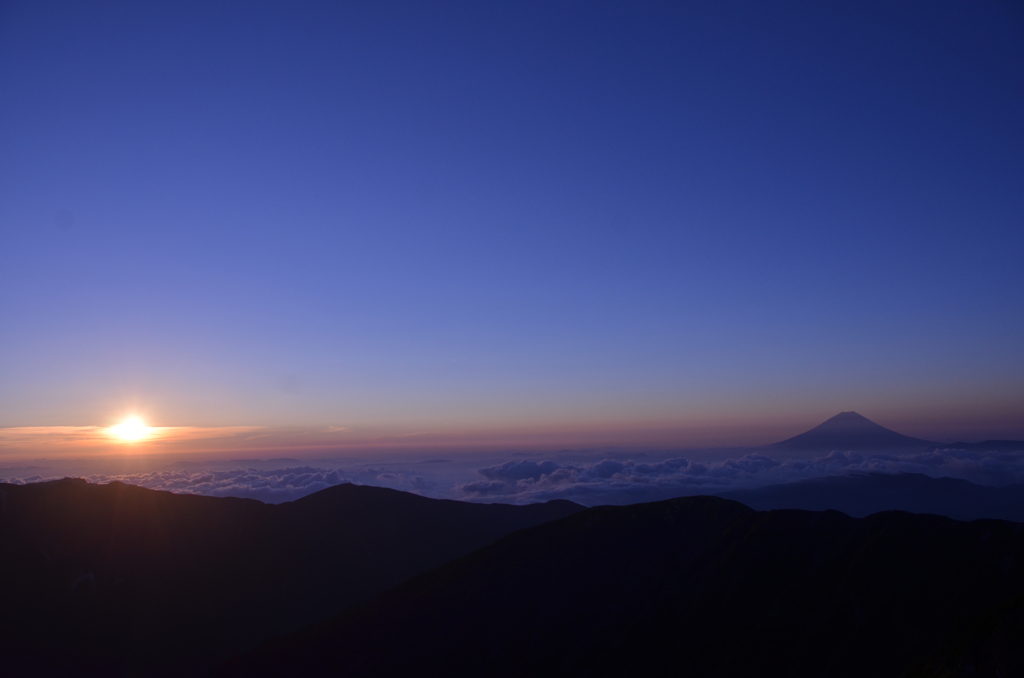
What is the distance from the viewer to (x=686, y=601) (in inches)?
2813

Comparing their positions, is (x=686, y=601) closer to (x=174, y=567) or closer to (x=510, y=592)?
(x=510, y=592)

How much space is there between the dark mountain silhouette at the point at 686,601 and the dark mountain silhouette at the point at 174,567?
43.8 meters

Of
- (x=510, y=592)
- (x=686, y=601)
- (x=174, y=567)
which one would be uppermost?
(x=686, y=601)

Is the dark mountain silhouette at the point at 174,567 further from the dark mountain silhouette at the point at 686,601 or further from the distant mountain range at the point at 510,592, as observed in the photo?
the dark mountain silhouette at the point at 686,601

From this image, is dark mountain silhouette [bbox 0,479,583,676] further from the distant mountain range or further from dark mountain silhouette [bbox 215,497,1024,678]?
dark mountain silhouette [bbox 215,497,1024,678]

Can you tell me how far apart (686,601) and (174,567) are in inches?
4588

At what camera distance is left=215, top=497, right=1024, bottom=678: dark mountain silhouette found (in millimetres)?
58250

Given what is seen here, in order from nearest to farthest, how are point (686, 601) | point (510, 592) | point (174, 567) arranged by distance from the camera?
point (686, 601)
point (510, 592)
point (174, 567)

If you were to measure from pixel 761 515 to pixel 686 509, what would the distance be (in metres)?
12.4

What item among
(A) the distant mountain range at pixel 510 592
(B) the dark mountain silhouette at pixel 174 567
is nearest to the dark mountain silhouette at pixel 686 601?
(A) the distant mountain range at pixel 510 592

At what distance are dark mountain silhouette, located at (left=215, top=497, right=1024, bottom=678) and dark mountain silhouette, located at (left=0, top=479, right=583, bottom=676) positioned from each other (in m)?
43.8

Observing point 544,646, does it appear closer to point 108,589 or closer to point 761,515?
point 761,515

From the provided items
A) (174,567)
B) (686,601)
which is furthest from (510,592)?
(174,567)

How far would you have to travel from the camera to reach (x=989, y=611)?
149ft
